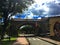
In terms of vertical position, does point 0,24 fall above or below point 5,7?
below

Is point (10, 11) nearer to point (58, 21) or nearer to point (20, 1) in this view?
point (20, 1)

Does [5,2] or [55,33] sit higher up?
[5,2]

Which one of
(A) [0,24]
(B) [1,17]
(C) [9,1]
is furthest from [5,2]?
(A) [0,24]

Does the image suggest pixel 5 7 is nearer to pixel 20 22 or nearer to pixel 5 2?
pixel 5 2

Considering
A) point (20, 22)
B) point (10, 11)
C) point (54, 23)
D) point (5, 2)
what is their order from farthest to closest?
point (20, 22)
point (54, 23)
point (10, 11)
point (5, 2)

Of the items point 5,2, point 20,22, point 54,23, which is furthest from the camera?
point 20,22

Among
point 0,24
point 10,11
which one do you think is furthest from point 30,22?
point 10,11

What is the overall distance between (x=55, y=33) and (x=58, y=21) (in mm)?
2269

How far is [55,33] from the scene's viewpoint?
37.2m

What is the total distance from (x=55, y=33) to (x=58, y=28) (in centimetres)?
122

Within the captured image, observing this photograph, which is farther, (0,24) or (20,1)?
(0,24)

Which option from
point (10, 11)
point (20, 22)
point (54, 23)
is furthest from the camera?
point (20, 22)

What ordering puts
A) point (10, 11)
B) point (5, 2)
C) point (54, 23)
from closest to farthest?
point (5, 2) < point (10, 11) < point (54, 23)

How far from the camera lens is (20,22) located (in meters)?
75.0
